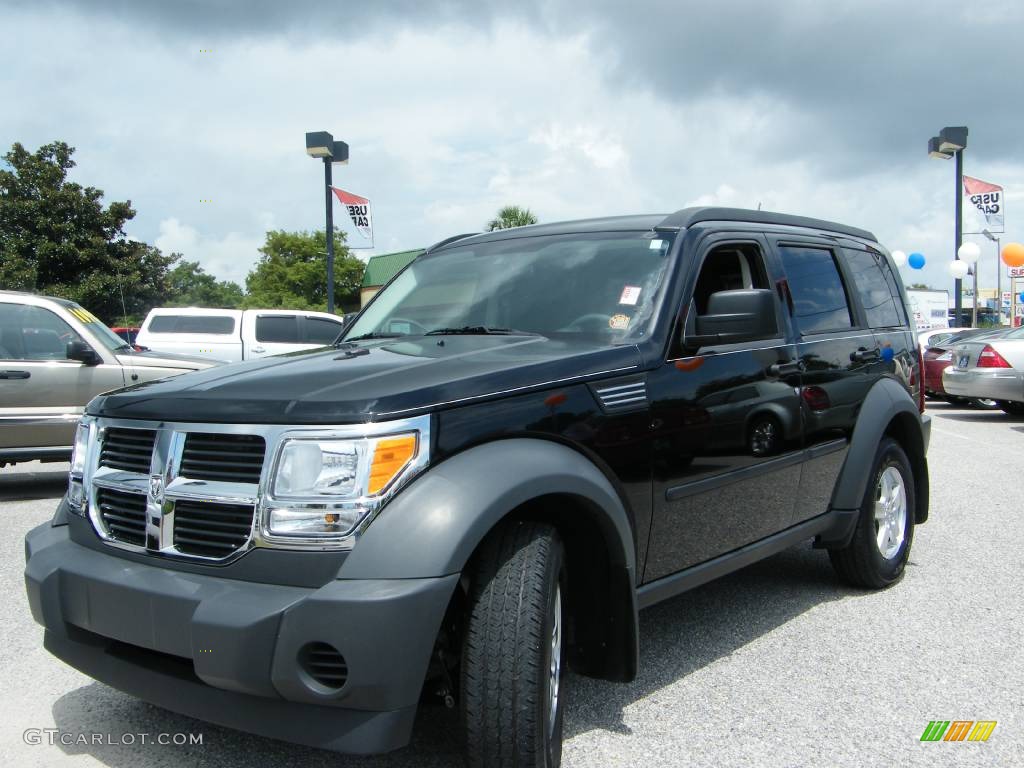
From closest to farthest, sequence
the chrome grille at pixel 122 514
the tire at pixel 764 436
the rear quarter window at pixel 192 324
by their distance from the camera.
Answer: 1. the chrome grille at pixel 122 514
2. the tire at pixel 764 436
3. the rear quarter window at pixel 192 324

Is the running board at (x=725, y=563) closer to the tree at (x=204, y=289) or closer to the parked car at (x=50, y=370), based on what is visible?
the parked car at (x=50, y=370)

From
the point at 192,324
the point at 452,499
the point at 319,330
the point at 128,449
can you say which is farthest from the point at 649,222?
the point at 192,324

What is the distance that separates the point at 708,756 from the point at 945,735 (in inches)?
34.5

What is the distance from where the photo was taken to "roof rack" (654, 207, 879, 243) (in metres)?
3.63

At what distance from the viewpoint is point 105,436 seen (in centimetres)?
275

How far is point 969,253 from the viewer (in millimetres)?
24828

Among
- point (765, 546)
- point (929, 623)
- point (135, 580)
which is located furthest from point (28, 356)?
point (929, 623)

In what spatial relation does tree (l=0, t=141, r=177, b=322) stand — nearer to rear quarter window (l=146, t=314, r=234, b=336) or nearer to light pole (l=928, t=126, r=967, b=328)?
rear quarter window (l=146, t=314, r=234, b=336)

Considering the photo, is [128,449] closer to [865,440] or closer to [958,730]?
[958,730]

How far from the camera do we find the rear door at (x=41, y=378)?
750 centimetres

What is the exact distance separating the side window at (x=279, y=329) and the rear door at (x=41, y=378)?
6.72 meters

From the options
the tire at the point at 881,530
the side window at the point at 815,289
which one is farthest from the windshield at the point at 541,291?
the tire at the point at 881,530

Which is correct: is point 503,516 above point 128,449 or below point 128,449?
below

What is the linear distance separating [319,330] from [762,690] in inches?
488
